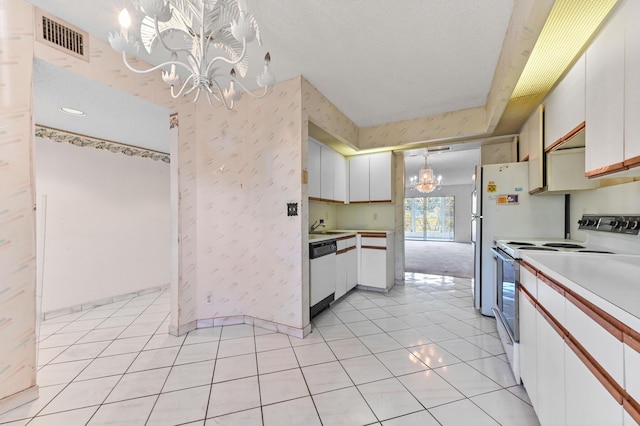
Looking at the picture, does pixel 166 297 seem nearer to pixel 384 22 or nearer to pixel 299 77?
pixel 299 77

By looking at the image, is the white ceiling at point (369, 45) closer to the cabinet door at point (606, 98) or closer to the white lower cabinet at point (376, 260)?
the cabinet door at point (606, 98)

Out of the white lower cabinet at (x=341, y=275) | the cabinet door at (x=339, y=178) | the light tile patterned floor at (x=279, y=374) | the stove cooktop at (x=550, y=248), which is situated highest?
the cabinet door at (x=339, y=178)

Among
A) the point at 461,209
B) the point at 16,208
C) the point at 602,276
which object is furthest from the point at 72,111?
the point at 461,209

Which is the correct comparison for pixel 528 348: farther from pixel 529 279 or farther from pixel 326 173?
pixel 326 173

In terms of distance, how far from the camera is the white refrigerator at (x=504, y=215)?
259cm

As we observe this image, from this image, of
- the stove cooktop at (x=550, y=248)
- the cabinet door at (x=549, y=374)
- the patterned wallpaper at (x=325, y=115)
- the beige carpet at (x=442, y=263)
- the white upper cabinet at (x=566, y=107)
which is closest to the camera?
the cabinet door at (x=549, y=374)

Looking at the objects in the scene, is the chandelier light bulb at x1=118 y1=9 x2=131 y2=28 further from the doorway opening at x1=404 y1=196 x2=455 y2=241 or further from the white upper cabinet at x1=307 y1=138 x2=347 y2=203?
the doorway opening at x1=404 y1=196 x2=455 y2=241

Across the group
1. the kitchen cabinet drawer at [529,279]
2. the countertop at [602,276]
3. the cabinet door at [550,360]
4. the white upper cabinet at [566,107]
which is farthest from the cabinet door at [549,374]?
the white upper cabinet at [566,107]

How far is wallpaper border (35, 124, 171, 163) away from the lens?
113 inches

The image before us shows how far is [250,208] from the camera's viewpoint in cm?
264

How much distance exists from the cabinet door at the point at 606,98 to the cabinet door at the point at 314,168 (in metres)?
2.34

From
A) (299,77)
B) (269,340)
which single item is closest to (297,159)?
(299,77)

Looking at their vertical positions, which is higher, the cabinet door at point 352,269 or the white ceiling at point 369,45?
the white ceiling at point 369,45

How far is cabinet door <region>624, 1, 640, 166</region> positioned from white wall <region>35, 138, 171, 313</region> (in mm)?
4713
